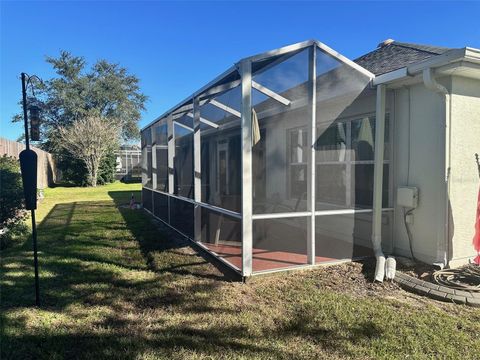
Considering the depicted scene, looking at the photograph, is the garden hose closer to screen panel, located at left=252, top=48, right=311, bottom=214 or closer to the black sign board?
screen panel, located at left=252, top=48, right=311, bottom=214

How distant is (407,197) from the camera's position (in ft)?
17.5

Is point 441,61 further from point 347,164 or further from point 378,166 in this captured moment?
point 347,164

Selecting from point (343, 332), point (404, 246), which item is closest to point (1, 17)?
point (343, 332)

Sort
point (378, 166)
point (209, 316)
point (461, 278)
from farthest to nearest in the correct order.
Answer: point (378, 166)
point (461, 278)
point (209, 316)

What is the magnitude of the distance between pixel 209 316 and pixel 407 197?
3.55 m

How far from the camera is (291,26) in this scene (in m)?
10.5

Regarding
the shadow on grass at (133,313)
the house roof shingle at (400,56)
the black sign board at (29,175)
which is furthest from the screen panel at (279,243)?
the house roof shingle at (400,56)

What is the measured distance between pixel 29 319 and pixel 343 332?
3.19 meters

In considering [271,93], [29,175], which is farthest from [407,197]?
[29,175]

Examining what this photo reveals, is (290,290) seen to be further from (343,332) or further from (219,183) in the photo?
(219,183)

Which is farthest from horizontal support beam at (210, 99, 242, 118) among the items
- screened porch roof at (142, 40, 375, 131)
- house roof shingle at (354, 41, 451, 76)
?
house roof shingle at (354, 41, 451, 76)

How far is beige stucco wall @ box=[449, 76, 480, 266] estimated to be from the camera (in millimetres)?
4902

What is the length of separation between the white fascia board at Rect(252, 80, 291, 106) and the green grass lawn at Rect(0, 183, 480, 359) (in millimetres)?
2652

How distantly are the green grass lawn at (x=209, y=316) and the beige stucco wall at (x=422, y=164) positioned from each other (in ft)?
3.56
